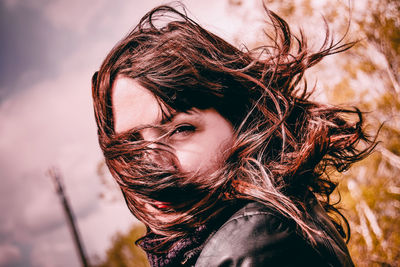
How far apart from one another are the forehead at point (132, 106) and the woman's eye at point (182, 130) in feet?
0.35

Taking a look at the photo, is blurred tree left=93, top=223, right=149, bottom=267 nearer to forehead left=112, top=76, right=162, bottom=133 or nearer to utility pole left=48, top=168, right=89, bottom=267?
utility pole left=48, top=168, right=89, bottom=267

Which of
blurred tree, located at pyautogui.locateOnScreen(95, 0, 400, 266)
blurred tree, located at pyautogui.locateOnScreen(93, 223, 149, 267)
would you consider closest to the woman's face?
blurred tree, located at pyautogui.locateOnScreen(95, 0, 400, 266)

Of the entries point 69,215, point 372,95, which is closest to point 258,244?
point 372,95

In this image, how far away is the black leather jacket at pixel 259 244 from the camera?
846 mm

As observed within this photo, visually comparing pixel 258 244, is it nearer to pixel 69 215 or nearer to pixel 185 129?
pixel 185 129

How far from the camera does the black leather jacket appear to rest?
2.78 ft

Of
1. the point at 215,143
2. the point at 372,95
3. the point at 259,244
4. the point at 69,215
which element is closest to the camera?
the point at 259,244

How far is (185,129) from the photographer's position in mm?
1361

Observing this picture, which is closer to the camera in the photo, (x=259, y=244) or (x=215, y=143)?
(x=259, y=244)

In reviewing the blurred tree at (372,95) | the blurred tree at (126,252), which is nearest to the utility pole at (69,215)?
the blurred tree at (126,252)

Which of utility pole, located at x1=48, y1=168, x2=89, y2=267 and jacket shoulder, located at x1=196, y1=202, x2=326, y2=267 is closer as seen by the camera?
jacket shoulder, located at x1=196, y1=202, x2=326, y2=267

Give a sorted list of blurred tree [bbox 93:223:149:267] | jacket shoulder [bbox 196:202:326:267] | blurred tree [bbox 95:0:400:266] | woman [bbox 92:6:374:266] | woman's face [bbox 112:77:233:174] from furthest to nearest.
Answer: blurred tree [bbox 93:223:149:267], blurred tree [bbox 95:0:400:266], woman's face [bbox 112:77:233:174], woman [bbox 92:6:374:266], jacket shoulder [bbox 196:202:326:267]

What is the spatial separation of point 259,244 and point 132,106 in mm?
960

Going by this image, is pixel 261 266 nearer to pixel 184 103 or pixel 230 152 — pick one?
pixel 230 152
